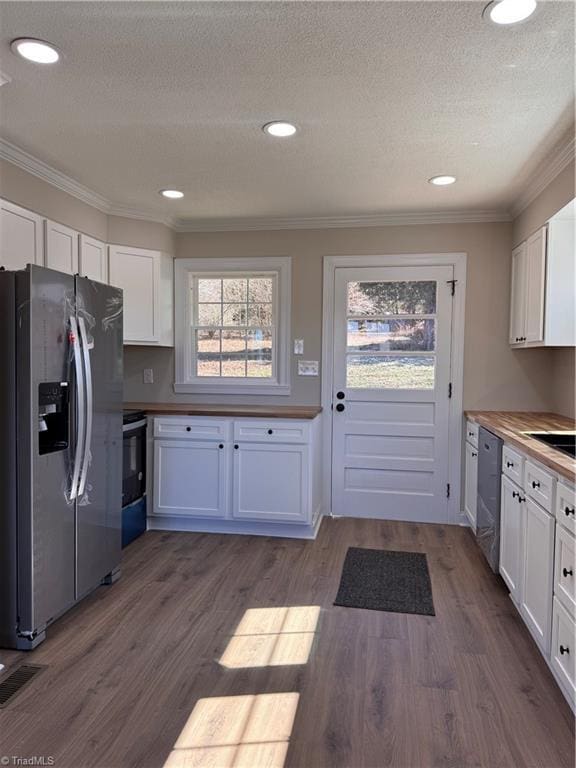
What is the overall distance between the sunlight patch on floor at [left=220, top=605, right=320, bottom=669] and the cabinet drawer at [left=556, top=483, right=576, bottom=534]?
4.09 ft

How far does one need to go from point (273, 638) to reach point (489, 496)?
1.55 meters

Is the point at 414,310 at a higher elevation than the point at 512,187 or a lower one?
lower

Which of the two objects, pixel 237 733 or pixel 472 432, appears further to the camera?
pixel 472 432

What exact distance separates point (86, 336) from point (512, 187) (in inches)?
113

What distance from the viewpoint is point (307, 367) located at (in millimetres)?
4285

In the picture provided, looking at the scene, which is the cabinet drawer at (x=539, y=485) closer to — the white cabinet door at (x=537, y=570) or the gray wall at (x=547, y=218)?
the white cabinet door at (x=537, y=570)

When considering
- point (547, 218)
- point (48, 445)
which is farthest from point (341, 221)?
point (48, 445)

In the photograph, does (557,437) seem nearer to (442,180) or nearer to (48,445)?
(442,180)

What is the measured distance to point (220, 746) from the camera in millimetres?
1739

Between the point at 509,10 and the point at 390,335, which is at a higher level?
the point at 509,10

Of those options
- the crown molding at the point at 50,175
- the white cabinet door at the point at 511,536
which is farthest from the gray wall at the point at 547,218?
the crown molding at the point at 50,175

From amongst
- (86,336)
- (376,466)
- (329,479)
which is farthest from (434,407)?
(86,336)

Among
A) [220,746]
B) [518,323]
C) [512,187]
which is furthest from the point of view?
[518,323]

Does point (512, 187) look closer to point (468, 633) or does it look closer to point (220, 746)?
point (468, 633)
